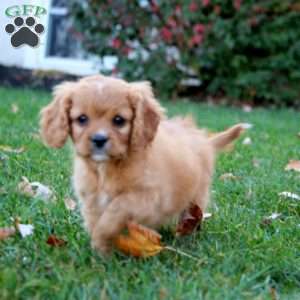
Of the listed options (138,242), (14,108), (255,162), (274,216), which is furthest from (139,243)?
(14,108)

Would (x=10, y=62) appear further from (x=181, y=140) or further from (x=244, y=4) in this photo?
(x=181, y=140)

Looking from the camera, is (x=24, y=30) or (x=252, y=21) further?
(x=252, y=21)

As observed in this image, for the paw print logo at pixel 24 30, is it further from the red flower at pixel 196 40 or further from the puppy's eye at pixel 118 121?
the red flower at pixel 196 40

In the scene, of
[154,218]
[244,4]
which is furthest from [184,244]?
[244,4]

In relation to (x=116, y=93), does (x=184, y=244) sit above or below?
below

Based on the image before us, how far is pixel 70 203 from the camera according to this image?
3.81 m

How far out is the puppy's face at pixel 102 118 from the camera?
118 inches

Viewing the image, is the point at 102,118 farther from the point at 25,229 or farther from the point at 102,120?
the point at 25,229

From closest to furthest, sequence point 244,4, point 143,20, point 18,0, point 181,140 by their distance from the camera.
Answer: point 181,140, point 18,0, point 244,4, point 143,20

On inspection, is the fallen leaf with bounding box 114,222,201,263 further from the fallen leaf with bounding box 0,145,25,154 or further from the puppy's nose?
the fallen leaf with bounding box 0,145,25,154

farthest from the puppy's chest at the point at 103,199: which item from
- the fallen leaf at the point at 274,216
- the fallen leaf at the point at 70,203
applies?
the fallen leaf at the point at 274,216

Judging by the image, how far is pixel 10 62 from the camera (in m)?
13.1

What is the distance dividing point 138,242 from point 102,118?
1.81 feet

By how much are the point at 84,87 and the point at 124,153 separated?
35cm
